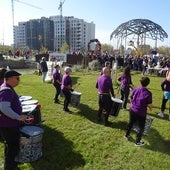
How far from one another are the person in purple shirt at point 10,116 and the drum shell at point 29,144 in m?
0.32

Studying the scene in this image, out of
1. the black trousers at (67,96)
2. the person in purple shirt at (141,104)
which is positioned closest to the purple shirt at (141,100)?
the person in purple shirt at (141,104)

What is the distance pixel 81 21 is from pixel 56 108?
146424 mm

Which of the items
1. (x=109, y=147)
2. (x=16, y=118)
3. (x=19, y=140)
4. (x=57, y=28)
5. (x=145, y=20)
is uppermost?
(x=57, y=28)

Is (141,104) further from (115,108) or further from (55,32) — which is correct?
(55,32)

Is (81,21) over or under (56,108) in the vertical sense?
over

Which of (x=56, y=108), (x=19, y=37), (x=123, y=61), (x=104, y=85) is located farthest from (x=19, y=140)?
(x=19, y=37)

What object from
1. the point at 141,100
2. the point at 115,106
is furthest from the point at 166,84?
the point at 141,100

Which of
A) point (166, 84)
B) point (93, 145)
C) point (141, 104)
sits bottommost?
point (93, 145)

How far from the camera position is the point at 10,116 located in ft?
17.2

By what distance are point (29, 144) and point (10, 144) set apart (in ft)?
1.91

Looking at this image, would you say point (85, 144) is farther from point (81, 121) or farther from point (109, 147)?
point (81, 121)

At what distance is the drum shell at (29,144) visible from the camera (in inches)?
235

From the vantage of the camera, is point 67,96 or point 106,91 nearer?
point 106,91

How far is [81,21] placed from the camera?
15375 cm
